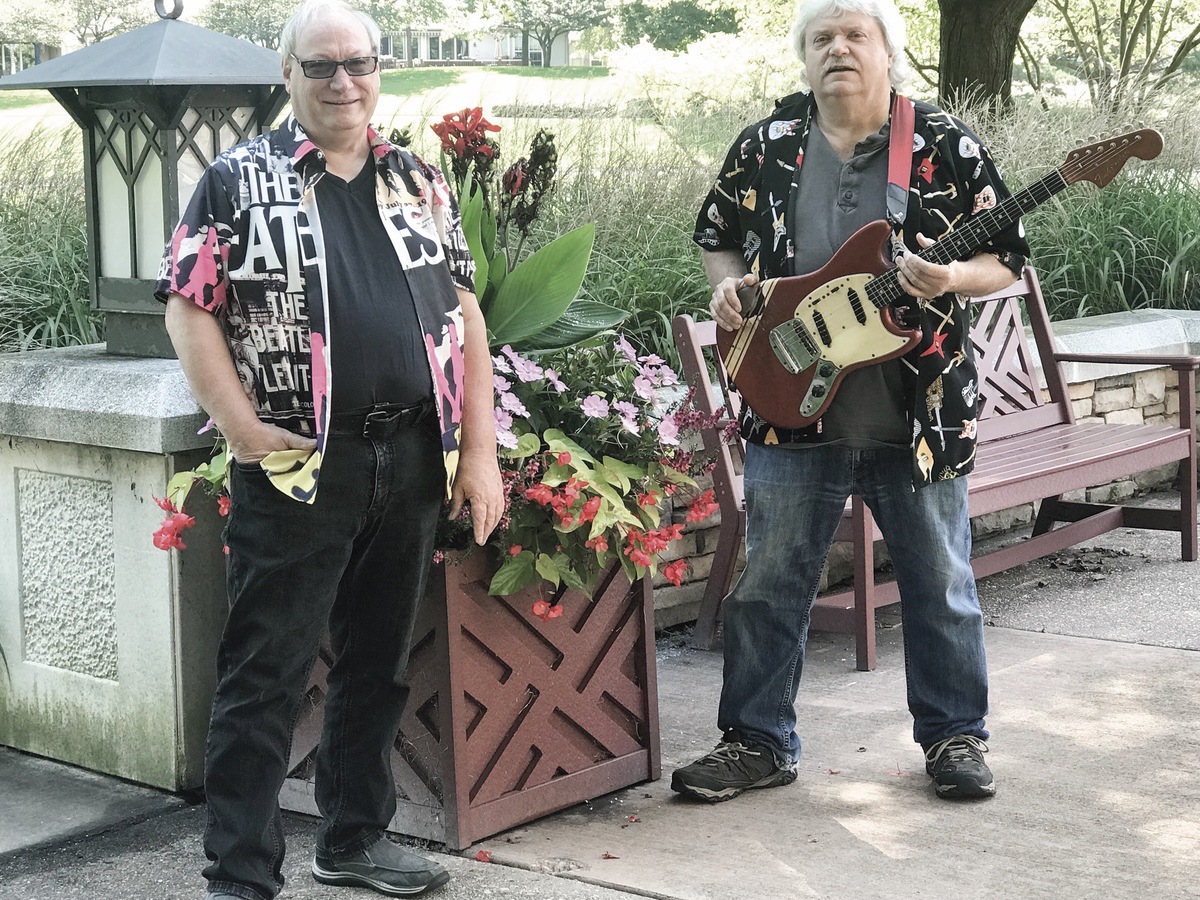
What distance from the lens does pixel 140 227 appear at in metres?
3.89

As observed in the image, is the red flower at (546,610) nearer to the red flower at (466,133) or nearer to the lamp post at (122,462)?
the lamp post at (122,462)

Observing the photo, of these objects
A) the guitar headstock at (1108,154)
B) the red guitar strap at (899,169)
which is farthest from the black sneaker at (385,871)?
the guitar headstock at (1108,154)

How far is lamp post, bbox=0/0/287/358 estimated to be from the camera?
12.2ft

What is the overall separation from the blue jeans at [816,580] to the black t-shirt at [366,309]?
1.13 metres

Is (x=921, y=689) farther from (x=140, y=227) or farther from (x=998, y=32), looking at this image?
(x=998, y=32)

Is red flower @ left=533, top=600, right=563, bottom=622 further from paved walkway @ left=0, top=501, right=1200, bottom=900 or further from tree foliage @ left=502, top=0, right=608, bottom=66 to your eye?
tree foliage @ left=502, top=0, right=608, bottom=66

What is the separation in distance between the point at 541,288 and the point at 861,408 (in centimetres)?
81

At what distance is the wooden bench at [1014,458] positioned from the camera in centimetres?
474

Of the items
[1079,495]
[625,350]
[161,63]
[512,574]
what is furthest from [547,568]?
[1079,495]

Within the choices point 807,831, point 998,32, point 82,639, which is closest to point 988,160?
point 807,831

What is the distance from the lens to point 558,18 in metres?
50.3

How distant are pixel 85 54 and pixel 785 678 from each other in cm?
242

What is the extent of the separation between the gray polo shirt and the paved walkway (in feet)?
2.97

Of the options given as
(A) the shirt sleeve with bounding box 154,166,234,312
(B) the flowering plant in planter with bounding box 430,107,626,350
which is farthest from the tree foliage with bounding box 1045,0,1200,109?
(A) the shirt sleeve with bounding box 154,166,234,312
